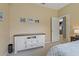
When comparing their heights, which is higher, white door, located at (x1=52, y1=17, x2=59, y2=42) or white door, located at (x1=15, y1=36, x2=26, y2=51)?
white door, located at (x1=52, y1=17, x2=59, y2=42)

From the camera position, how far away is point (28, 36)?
6.57 ft

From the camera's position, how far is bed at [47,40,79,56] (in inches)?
67.6

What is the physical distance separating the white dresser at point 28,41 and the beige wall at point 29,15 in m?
0.08

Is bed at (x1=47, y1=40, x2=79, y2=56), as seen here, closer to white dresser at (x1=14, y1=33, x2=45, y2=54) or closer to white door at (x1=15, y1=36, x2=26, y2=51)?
white dresser at (x1=14, y1=33, x2=45, y2=54)

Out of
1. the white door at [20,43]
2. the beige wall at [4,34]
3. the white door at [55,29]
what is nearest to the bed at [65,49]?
the white door at [55,29]

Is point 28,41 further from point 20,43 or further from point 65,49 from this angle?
point 65,49

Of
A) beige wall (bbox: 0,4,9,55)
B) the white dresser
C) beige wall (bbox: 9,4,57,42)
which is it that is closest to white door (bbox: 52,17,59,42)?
beige wall (bbox: 9,4,57,42)

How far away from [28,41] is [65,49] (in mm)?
647

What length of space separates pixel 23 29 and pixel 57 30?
22.7 inches

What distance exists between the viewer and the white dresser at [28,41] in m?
1.99

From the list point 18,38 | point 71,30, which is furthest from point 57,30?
point 18,38

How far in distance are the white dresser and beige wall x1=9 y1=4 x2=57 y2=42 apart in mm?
83

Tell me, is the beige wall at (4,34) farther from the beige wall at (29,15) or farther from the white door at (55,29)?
the white door at (55,29)

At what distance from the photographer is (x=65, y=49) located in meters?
1.81
